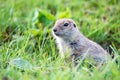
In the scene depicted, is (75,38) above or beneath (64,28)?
beneath

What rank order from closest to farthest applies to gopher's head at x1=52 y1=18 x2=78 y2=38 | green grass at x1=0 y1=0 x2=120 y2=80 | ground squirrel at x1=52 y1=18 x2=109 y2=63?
1. green grass at x1=0 y1=0 x2=120 y2=80
2. ground squirrel at x1=52 y1=18 x2=109 y2=63
3. gopher's head at x1=52 y1=18 x2=78 y2=38

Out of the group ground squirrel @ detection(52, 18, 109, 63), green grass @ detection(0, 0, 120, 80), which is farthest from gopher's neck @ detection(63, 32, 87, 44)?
green grass @ detection(0, 0, 120, 80)

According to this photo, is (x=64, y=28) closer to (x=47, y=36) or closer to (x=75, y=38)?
(x=75, y=38)

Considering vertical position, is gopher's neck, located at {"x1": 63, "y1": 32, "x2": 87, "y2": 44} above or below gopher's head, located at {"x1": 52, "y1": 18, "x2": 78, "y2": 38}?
below

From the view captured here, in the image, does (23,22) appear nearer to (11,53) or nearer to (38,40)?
(38,40)

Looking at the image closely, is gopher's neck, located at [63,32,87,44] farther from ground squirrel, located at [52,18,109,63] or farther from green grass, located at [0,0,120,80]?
green grass, located at [0,0,120,80]

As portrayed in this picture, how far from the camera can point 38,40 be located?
6180 mm

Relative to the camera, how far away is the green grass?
4.60 metres

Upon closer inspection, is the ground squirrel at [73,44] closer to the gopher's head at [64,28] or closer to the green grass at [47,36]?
the gopher's head at [64,28]

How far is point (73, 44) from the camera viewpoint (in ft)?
19.6

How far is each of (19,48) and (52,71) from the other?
104cm

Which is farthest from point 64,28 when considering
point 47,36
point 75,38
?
point 47,36

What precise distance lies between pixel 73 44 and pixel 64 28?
25cm

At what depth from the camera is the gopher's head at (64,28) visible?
19.1ft
